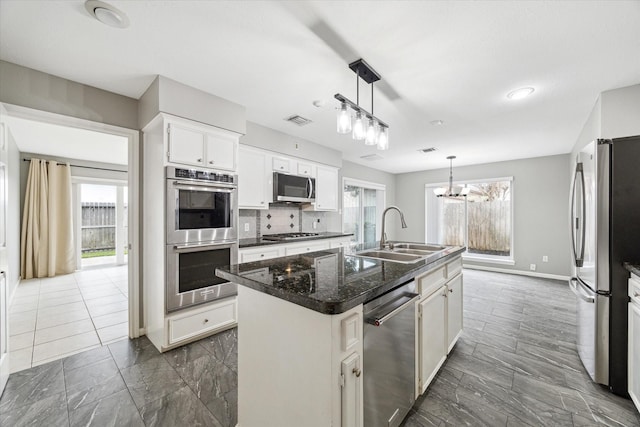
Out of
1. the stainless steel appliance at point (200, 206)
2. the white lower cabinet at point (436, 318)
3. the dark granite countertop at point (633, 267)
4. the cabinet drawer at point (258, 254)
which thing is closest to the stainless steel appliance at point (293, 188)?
the cabinet drawer at point (258, 254)

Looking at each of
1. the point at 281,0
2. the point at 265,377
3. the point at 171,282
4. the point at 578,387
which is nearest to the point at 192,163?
the point at 171,282

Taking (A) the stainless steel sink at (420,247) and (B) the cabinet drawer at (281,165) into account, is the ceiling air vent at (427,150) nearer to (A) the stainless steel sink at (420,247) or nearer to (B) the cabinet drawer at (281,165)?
(B) the cabinet drawer at (281,165)

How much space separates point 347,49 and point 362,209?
4722 millimetres

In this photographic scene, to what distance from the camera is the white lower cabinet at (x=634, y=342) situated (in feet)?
5.39

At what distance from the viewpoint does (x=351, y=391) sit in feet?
3.55

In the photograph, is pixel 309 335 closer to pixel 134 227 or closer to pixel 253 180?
pixel 134 227

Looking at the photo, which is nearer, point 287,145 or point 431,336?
point 431,336

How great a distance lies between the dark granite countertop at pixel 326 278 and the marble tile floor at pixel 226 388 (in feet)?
3.13

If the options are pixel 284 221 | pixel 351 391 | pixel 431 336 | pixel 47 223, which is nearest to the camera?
pixel 351 391

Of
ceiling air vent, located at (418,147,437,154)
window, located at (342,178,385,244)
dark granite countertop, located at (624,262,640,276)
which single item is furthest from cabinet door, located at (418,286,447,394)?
window, located at (342,178,385,244)

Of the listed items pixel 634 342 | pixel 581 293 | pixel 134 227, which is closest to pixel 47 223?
pixel 134 227

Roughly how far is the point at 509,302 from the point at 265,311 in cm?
397

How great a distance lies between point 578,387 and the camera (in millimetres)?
1937

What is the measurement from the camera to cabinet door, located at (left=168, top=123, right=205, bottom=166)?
7.82 ft
